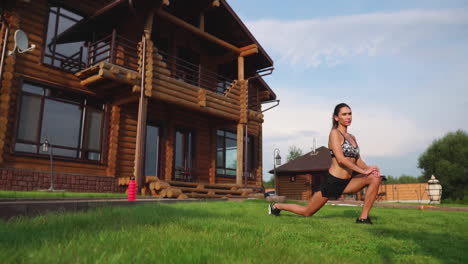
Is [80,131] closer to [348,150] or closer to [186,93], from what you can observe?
[186,93]

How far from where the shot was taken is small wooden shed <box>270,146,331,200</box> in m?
28.0

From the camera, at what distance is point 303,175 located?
28.7 meters

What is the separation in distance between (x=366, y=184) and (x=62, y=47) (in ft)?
34.8

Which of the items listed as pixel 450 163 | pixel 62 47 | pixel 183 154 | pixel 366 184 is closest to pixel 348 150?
pixel 366 184

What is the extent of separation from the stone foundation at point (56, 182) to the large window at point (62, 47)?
3.43m

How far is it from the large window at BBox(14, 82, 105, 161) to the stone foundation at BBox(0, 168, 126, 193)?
68cm

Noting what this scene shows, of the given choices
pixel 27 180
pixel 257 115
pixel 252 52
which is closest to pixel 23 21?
pixel 27 180

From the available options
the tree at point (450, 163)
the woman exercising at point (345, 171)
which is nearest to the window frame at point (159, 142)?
the woman exercising at point (345, 171)

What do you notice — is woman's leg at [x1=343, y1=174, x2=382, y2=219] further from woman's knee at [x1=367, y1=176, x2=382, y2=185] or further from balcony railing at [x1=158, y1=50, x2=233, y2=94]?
balcony railing at [x1=158, y1=50, x2=233, y2=94]

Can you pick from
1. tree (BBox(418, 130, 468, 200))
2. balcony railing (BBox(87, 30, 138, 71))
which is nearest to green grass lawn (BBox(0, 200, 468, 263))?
balcony railing (BBox(87, 30, 138, 71))

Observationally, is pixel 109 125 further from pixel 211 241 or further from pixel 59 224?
pixel 211 241

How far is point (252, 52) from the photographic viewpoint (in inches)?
605

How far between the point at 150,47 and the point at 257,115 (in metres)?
6.16

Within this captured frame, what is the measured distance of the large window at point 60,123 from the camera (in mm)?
10414
